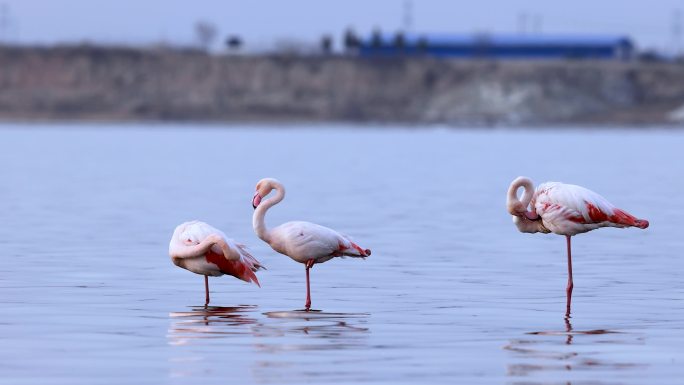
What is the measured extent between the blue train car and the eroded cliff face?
8.47 meters

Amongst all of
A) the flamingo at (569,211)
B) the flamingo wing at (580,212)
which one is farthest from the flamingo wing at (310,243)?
the flamingo wing at (580,212)

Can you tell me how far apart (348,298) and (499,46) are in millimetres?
154211

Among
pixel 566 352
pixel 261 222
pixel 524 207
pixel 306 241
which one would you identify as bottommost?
pixel 566 352

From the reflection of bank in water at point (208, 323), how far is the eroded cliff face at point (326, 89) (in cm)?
12650

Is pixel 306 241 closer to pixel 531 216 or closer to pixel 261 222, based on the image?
pixel 261 222

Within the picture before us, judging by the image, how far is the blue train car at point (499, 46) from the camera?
168 metres

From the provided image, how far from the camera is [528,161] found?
63344mm

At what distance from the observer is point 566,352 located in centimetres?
1274

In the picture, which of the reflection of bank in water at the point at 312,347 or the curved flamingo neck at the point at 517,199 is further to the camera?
the curved flamingo neck at the point at 517,199

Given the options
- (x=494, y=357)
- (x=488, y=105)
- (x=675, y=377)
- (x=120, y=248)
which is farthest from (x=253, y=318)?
Result: (x=488, y=105)

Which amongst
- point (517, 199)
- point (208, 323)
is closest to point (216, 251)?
point (208, 323)

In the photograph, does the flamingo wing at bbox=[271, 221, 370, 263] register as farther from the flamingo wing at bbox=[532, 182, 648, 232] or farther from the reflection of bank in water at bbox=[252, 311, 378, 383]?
the flamingo wing at bbox=[532, 182, 648, 232]

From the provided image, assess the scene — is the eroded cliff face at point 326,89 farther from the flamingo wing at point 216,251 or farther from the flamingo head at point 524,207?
the flamingo wing at point 216,251

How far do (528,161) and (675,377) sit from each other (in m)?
52.1
